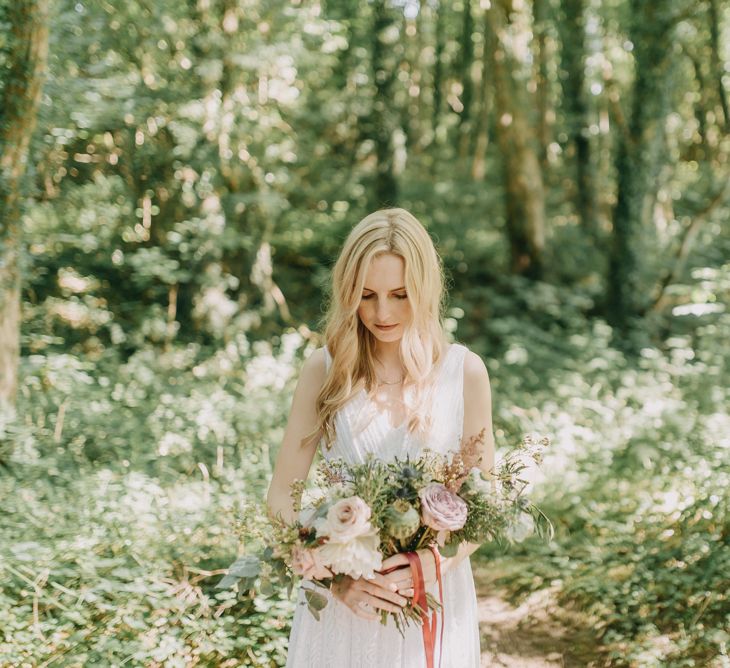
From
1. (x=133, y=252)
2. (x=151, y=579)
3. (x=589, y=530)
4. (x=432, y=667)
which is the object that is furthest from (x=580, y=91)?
(x=432, y=667)

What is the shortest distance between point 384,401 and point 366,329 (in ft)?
0.91

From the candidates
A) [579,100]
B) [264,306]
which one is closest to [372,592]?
[264,306]

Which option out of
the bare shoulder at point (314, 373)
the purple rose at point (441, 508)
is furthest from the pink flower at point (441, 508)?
the bare shoulder at point (314, 373)

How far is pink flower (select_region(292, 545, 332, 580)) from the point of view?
1.84 m

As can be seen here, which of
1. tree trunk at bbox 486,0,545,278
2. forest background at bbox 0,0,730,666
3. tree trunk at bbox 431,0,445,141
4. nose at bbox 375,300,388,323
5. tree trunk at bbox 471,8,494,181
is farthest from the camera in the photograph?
tree trunk at bbox 431,0,445,141

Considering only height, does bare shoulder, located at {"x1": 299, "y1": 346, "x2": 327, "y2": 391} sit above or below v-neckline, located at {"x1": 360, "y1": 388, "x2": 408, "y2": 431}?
above

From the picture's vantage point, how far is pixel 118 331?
8.98m

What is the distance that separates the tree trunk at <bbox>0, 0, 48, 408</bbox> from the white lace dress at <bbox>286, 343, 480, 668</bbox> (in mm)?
4147

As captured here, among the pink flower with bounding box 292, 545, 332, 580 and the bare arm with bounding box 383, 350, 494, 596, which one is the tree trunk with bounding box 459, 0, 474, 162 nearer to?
the bare arm with bounding box 383, 350, 494, 596

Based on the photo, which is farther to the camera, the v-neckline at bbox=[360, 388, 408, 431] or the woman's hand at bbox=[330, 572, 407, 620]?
the v-neckline at bbox=[360, 388, 408, 431]

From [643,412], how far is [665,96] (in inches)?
189

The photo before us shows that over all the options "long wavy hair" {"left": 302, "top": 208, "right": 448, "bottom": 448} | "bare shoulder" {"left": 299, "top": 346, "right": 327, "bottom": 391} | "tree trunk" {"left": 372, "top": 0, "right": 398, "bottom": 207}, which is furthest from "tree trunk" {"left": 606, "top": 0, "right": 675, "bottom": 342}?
"bare shoulder" {"left": 299, "top": 346, "right": 327, "bottom": 391}

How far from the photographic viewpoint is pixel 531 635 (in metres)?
4.71

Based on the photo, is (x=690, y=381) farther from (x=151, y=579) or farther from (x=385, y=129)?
(x=385, y=129)
